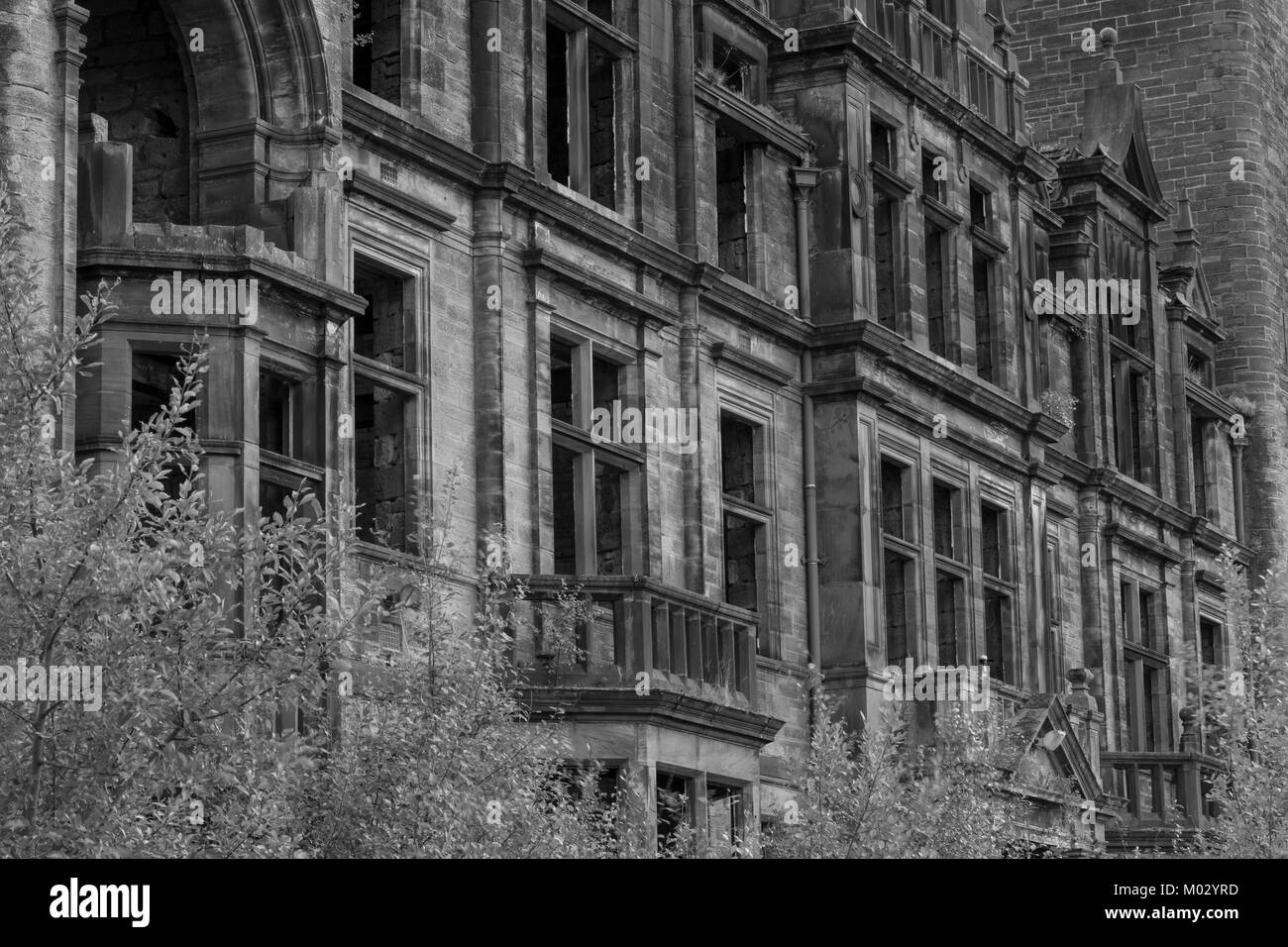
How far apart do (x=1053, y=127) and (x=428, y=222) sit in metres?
27.6

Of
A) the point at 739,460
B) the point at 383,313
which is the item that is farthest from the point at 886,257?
the point at 383,313

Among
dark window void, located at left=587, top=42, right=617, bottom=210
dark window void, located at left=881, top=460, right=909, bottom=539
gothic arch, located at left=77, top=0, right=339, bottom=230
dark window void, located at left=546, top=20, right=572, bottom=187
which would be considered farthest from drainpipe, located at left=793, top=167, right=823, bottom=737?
gothic arch, located at left=77, top=0, right=339, bottom=230

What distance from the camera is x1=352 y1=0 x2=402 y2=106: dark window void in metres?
28.2

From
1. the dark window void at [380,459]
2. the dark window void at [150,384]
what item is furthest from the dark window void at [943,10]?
the dark window void at [150,384]

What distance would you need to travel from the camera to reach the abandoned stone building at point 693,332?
24608 mm

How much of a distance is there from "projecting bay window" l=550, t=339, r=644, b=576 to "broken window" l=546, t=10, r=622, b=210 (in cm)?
197

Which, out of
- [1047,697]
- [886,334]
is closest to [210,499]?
[886,334]

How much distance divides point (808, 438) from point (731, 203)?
300 centimetres

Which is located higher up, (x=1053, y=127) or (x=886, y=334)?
(x=1053, y=127)

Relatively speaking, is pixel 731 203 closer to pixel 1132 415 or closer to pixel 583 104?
pixel 583 104

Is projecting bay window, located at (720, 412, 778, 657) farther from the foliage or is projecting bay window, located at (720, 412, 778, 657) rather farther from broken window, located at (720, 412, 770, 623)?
the foliage

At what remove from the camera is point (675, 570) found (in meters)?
31.1
